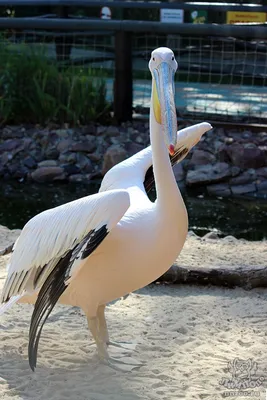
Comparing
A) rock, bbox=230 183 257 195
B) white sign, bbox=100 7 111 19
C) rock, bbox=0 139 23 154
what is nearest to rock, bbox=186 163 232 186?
rock, bbox=230 183 257 195

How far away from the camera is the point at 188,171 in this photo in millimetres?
7254

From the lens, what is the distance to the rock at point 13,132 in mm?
7906

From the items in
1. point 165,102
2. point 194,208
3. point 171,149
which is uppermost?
point 165,102

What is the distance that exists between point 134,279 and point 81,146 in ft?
15.5

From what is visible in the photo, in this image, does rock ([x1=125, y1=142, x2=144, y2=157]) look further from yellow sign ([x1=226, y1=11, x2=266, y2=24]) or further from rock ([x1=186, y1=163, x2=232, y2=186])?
yellow sign ([x1=226, y1=11, x2=266, y2=24])

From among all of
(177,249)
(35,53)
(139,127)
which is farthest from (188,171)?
(177,249)

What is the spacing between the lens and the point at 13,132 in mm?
7965

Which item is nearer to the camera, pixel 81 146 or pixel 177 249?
pixel 177 249

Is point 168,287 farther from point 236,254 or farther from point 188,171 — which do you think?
point 188,171

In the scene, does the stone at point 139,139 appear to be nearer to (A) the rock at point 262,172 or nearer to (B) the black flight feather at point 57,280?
(A) the rock at point 262,172

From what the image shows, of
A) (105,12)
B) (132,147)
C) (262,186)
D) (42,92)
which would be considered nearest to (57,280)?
(262,186)

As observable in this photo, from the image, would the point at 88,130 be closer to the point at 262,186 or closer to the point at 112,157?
the point at 112,157

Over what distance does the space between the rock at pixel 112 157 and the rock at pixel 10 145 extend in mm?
955

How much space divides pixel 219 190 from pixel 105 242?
4147mm
